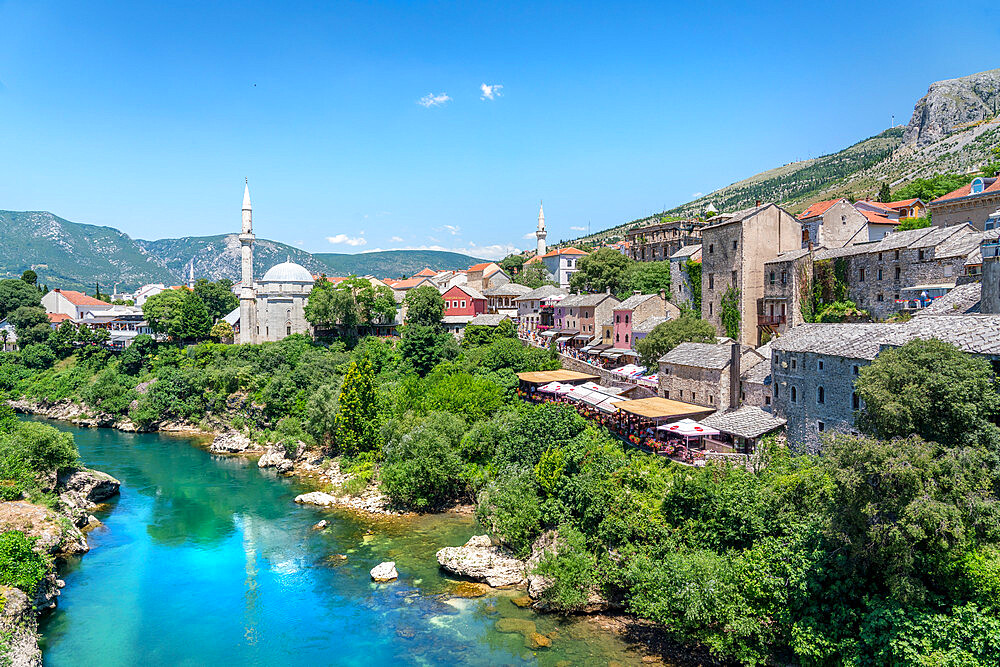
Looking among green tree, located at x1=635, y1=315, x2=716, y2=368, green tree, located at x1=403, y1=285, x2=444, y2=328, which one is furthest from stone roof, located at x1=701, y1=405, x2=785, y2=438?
green tree, located at x1=403, y1=285, x2=444, y2=328

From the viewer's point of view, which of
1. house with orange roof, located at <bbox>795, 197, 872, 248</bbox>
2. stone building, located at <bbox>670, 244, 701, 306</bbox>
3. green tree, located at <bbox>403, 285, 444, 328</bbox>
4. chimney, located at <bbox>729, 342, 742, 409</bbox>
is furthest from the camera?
green tree, located at <bbox>403, 285, 444, 328</bbox>

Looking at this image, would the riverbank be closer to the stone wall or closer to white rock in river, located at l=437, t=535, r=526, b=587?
white rock in river, located at l=437, t=535, r=526, b=587

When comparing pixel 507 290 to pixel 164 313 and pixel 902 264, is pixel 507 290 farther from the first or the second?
pixel 902 264

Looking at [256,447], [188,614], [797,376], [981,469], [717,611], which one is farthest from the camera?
[256,447]

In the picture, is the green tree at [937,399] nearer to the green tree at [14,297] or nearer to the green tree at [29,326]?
the green tree at [29,326]

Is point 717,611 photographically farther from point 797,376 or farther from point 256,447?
point 256,447

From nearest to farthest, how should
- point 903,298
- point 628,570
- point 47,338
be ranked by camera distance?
1. point 628,570
2. point 903,298
3. point 47,338

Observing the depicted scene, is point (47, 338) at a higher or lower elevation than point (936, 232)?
lower

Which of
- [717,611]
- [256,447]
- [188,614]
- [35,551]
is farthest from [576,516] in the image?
[256,447]
